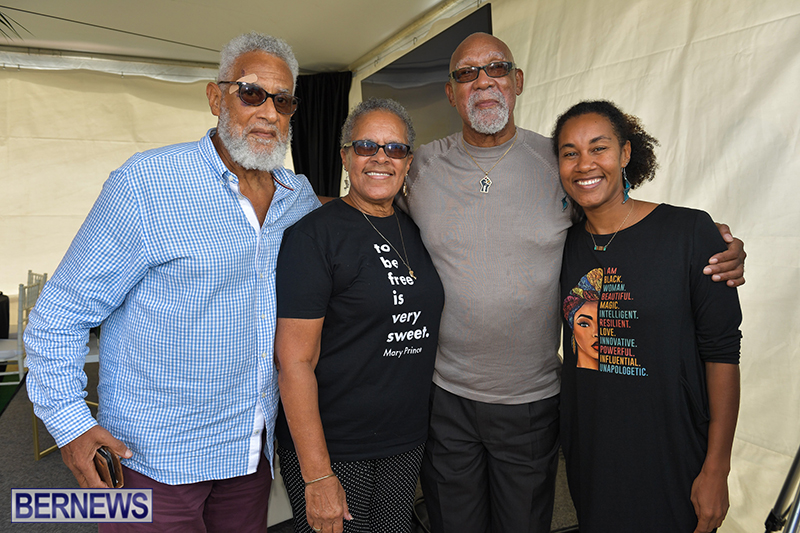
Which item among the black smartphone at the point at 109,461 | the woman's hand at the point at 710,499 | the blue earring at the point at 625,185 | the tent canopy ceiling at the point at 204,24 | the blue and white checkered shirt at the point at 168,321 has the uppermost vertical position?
the tent canopy ceiling at the point at 204,24

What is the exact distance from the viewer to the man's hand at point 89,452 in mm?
1144

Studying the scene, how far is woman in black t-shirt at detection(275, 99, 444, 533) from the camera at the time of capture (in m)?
1.30

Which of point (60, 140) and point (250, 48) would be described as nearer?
point (250, 48)

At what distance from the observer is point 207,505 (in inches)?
54.4

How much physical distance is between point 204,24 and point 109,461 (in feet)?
14.9

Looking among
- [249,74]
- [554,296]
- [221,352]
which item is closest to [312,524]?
[221,352]

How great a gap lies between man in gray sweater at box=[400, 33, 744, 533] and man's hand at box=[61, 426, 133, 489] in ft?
3.10

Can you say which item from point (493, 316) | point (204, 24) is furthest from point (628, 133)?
point (204, 24)

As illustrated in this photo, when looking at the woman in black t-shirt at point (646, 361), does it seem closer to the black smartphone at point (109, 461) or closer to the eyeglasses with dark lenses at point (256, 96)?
the eyeglasses with dark lenses at point (256, 96)

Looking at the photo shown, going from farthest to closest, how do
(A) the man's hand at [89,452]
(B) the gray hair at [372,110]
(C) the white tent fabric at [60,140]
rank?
(C) the white tent fabric at [60,140]
(B) the gray hair at [372,110]
(A) the man's hand at [89,452]

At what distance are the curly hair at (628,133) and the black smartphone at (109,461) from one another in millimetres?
1503

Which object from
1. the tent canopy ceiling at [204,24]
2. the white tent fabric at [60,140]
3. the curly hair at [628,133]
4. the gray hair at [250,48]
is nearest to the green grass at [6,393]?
the white tent fabric at [60,140]

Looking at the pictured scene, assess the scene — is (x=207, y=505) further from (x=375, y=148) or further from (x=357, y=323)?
(x=375, y=148)

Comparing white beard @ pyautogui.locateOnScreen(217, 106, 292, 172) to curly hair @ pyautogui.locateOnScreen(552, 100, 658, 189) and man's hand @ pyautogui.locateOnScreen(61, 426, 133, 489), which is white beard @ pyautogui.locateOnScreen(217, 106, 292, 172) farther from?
curly hair @ pyautogui.locateOnScreen(552, 100, 658, 189)
